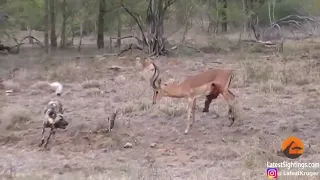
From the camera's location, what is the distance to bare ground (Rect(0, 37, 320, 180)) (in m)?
8.16

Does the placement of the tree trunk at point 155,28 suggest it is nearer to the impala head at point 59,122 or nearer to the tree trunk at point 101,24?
the tree trunk at point 101,24

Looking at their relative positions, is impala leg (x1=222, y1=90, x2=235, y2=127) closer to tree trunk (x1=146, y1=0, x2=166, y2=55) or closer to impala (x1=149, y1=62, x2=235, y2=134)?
impala (x1=149, y1=62, x2=235, y2=134)

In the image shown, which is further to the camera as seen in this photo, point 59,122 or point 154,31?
point 154,31

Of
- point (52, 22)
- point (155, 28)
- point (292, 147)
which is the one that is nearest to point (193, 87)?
point (292, 147)

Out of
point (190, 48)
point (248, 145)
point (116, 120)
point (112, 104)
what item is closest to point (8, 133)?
point (116, 120)

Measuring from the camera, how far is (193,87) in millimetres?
10391

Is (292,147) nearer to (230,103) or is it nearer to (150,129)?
(230,103)

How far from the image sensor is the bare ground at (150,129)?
8.16 meters

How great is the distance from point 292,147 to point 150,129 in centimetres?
310

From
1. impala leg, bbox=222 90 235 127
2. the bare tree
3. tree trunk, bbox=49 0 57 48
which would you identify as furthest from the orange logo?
tree trunk, bbox=49 0 57 48

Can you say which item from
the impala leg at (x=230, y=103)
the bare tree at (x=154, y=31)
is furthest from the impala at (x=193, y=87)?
the bare tree at (x=154, y=31)

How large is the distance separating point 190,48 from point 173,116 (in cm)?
1583

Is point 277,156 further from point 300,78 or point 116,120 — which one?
point 300,78

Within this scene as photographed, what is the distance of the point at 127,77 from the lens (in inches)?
722
